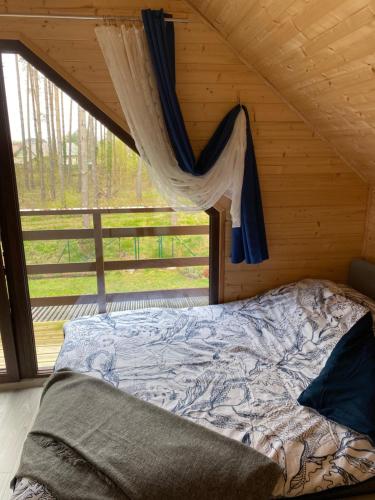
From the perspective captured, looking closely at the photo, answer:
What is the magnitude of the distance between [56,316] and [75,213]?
0.81 metres

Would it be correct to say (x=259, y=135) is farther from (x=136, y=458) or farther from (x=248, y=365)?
(x=136, y=458)

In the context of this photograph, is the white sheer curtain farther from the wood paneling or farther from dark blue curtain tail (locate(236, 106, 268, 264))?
the wood paneling

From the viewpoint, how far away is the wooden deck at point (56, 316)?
8.49ft

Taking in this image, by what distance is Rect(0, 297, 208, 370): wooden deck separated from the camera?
259 centimetres

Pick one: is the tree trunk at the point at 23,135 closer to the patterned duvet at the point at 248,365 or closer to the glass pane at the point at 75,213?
the glass pane at the point at 75,213

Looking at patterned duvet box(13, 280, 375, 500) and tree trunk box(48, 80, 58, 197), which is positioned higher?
tree trunk box(48, 80, 58, 197)

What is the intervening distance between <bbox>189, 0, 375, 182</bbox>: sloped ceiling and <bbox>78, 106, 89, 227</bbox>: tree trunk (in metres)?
0.97

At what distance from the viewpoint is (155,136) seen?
215 cm

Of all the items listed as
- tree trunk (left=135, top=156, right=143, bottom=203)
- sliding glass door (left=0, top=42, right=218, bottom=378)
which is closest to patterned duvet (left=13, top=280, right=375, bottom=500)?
sliding glass door (left=0, top=42, right=218, bottom=378)

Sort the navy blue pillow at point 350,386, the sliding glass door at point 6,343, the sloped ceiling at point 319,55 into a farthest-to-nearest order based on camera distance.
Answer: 1. the sliding glass door at point 6,343
2. the navy blue pillow at point 350,386
3. the sloped ceiling at point 319,55

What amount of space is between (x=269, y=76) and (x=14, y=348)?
2.53 metres

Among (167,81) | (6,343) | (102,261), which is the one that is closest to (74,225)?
(102,261)

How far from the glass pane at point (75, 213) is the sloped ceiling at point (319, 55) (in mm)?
960

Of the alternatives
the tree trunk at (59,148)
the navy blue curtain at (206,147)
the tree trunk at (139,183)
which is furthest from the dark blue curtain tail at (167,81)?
the tree trunk at (59,148)
